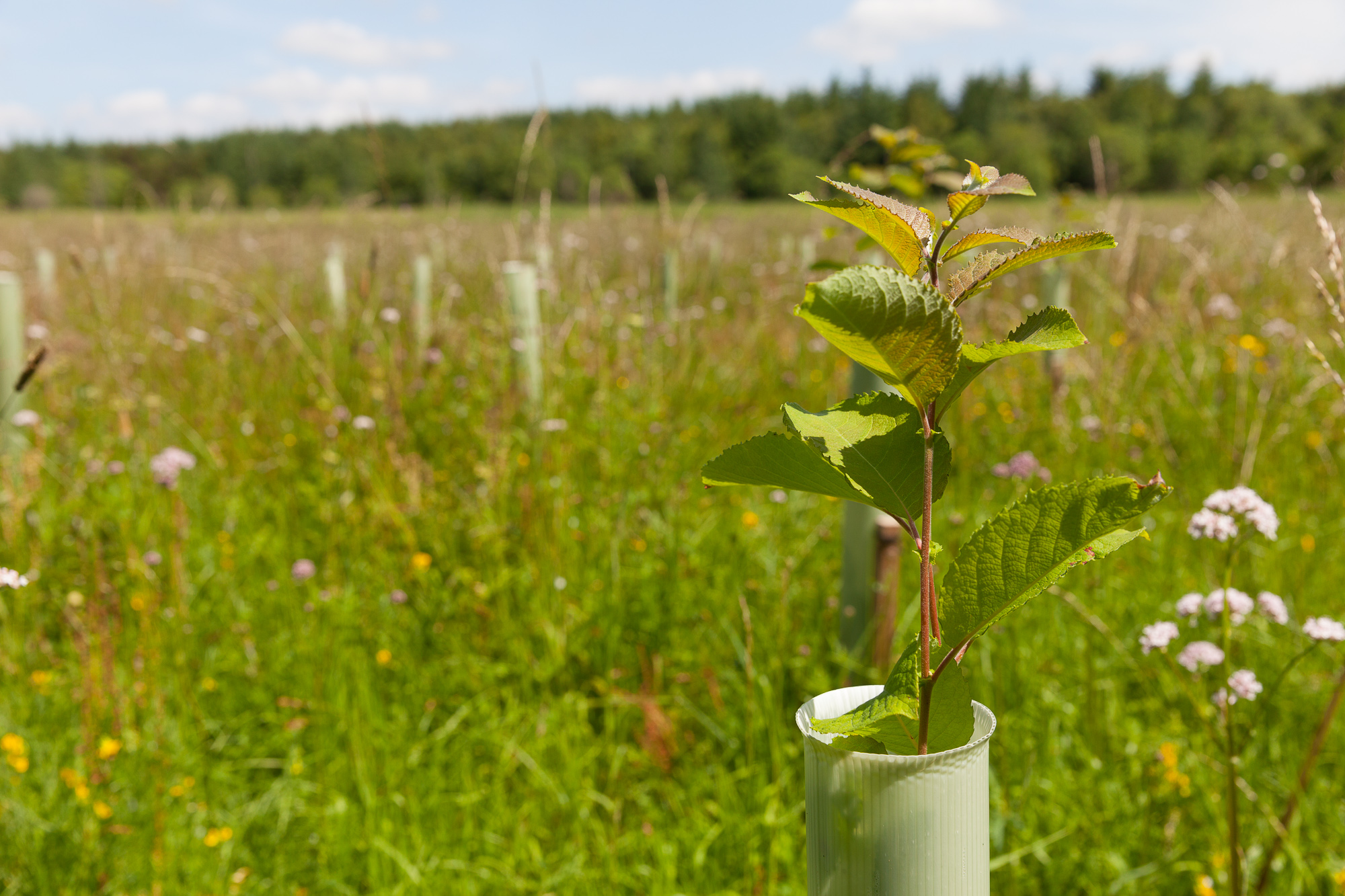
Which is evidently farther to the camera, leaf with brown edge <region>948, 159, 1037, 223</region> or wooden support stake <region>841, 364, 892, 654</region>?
wooden support stake <region>841, 364, 892, 654</region>

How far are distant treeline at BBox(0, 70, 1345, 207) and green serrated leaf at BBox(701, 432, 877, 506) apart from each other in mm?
2348

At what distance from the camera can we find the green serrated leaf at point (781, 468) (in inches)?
18.9

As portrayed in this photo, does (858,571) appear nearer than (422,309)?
Yes

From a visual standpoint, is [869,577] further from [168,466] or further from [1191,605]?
[168,466]

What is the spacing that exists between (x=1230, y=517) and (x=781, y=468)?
1053 mm

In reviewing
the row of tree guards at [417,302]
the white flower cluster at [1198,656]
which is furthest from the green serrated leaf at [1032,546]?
the row of tree guards at [417,302]

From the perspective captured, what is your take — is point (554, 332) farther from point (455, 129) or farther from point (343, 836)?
point (455, 129)

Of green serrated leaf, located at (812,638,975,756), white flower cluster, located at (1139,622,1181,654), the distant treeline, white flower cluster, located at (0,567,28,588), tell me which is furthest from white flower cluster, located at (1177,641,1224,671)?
the distant treeline

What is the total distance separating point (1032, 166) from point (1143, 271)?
692cm

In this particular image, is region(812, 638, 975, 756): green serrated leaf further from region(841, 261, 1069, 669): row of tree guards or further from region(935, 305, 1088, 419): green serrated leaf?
region(841, 261, 1069, 669): row of tree guards

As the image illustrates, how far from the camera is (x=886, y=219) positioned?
1.55 feet

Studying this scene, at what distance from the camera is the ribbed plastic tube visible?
0.45 meters

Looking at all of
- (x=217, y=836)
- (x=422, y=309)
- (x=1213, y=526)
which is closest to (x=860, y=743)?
(x=1213, y=526)

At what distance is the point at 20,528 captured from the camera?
2686 mm
